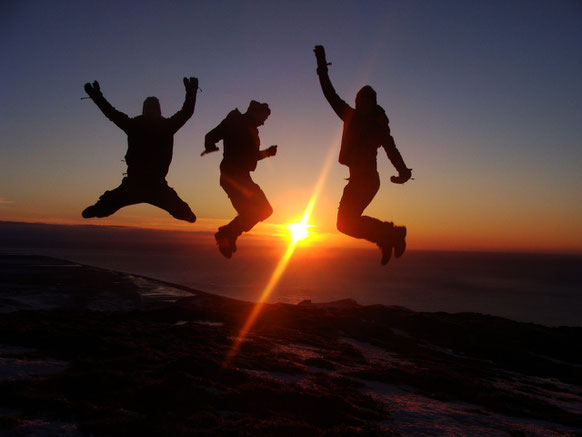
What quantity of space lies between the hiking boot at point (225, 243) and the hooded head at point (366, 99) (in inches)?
105

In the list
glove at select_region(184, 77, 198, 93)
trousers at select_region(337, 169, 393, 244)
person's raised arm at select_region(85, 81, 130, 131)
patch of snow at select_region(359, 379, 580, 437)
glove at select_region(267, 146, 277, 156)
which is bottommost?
patch of snow at select_region(359, 379, 580, 437)

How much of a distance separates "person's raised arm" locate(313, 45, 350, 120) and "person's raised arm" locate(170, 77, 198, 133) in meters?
1.86

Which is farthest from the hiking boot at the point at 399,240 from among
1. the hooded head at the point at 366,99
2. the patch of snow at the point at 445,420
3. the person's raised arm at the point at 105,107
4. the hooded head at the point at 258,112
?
the patch of snow at the point at 445,420

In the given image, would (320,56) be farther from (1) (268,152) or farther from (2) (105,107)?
(2) (105,107)

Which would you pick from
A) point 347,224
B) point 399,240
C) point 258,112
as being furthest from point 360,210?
point 258,112

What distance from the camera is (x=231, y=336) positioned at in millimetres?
48562

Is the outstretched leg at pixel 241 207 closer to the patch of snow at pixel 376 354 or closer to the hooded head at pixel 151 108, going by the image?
the hooded head at pixel 151 108

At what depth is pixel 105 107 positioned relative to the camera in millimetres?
6797

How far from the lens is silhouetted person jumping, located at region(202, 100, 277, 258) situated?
20.3ft

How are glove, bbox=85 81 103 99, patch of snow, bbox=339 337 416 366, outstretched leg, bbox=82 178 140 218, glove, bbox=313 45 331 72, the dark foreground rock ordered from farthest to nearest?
patch of snow, bbox=339 337 416 366
the dark foreground rock
outstretched leg, bbox=82 178 140 218
glove, bbox=85 81 103 99
glove, bbox=313 45 331 72

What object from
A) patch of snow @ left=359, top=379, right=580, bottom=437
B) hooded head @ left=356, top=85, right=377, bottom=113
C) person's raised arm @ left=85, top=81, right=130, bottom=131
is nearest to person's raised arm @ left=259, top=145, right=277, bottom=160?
hooded head @ left=356, top=85, right=377, bottom=113

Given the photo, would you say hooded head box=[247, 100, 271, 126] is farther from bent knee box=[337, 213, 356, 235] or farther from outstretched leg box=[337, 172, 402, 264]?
bent knee box=[337, 213, 356, 235]

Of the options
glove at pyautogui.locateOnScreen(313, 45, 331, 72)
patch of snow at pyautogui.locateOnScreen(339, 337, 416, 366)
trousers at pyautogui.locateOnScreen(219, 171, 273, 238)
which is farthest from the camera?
patch of snow at pyautogui.locateOnScreen(339, 337, 416, 366)

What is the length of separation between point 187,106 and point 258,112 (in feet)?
3.86
